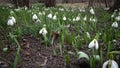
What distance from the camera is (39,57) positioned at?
2.75m

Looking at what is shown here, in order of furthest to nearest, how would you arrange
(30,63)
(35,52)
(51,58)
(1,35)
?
(1,35)
(35,52)
(51,58)
(30,63)

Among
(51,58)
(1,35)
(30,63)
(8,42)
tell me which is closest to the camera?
(30,63)

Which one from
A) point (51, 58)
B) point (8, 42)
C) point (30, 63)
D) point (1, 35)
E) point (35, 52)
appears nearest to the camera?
point (30, 63)

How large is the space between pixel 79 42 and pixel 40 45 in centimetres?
61

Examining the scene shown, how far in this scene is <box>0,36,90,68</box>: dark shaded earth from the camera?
2479 millimetres

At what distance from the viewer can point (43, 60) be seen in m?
2.66

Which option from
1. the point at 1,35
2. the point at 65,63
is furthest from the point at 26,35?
the point at 65,63

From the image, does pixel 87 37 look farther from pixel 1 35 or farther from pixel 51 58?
pixel 1 35

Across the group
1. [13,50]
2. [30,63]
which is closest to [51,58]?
[30,63]

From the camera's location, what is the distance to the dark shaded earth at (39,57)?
2.48 m

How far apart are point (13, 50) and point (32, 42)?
560mm

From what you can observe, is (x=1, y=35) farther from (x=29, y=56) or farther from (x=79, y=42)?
(x=79, y=42)

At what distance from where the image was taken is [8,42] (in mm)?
3230

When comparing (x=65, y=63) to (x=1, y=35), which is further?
(x=1, y=35)
